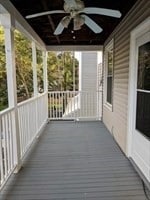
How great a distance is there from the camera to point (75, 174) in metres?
3.12

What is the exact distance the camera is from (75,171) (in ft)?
10.6

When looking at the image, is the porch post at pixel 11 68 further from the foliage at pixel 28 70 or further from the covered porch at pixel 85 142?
the foliage at pixel 28 70

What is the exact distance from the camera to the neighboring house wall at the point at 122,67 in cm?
330

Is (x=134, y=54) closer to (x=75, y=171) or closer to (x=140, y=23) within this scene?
(x=140, y=23)

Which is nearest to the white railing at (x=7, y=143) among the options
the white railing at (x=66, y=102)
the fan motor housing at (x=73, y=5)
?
the fan motor housing at (x=73, y=5)

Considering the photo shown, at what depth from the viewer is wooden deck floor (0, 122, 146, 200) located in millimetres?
2592

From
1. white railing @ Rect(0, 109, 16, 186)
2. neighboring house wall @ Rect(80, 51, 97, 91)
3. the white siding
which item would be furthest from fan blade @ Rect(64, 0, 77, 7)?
neighboring house wall @ Rect(80, 51, 97, 91)

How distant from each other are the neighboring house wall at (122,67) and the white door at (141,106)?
1.01 feet

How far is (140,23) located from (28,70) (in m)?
8.61

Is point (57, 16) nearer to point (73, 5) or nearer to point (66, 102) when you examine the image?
point (73, 5)

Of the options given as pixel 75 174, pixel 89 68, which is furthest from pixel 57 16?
pixel 89 68

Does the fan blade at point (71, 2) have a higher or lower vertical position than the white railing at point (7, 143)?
higher

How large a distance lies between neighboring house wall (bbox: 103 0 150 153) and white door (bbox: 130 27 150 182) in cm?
31

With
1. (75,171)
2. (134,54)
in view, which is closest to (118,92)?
(134,54)
